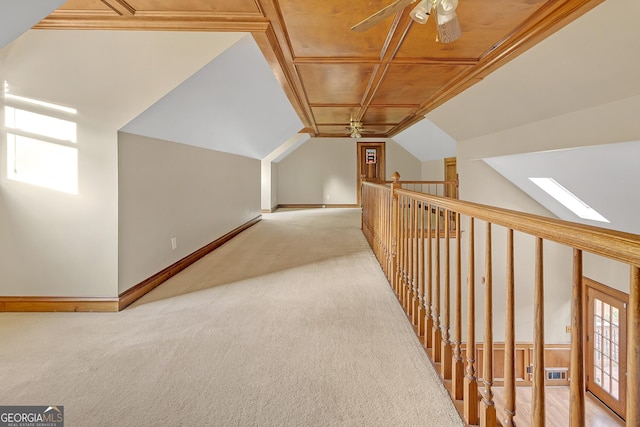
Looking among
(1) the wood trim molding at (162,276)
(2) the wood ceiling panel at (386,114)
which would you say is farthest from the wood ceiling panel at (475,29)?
(1) the wood trim molding at (162,276)

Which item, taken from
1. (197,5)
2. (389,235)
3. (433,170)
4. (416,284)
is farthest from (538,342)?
(433,170)

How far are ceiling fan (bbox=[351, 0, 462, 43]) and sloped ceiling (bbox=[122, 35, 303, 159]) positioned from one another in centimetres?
118

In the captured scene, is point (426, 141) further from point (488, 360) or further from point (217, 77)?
point (488, 360)

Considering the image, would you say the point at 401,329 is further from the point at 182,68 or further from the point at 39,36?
the point at 39,36

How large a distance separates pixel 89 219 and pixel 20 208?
460mm

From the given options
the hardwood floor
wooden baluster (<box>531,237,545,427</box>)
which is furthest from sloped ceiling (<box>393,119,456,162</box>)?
wooden baluster (<box>531,237,545,427</box>)

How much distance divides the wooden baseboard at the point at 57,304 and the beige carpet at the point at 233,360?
62mm

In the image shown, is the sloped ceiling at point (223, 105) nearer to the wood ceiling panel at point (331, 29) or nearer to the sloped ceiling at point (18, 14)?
the wood ceiling panel at point (331, 29)

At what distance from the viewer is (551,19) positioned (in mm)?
2494

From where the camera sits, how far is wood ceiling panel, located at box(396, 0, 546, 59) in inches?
95.9

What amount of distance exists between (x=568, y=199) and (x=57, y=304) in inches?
236

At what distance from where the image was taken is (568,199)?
5.08m

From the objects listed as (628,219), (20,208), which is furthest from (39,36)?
(628,219)

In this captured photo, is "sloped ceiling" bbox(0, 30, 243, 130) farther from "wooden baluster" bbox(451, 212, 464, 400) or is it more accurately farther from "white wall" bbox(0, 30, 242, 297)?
"wooden baluster" bbox(451, 212, 464, 400)
